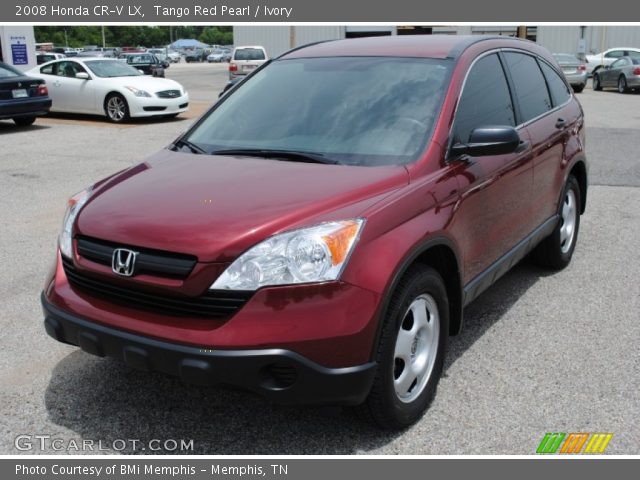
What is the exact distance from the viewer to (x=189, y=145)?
163 inches

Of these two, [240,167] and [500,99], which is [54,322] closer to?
[240,167]

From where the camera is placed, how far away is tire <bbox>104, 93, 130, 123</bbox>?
645 inches

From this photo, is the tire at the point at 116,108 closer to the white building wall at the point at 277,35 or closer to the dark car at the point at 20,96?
the dark car at the point at 20,96

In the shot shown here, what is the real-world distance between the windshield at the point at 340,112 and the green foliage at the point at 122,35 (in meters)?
98.1

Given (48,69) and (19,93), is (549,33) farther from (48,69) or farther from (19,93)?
(19,93)

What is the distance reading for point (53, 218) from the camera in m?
7.47

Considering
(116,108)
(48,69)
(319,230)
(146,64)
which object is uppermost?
(319,230)

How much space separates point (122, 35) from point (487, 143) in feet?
409

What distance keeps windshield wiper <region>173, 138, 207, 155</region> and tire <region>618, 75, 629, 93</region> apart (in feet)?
81.7

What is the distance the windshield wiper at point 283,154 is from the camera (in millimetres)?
3588

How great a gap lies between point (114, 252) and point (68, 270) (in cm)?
43

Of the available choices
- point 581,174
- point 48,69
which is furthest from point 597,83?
point 581,174

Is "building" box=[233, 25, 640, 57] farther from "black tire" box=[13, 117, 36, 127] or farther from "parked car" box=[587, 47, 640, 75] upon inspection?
"black tire" box=[13, 117, 36, 127]

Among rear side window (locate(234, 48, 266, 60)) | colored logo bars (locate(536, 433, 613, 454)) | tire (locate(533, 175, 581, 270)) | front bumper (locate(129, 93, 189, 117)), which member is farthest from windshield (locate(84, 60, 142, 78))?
colored logo bars (locate(536, 433, 613, 454))
